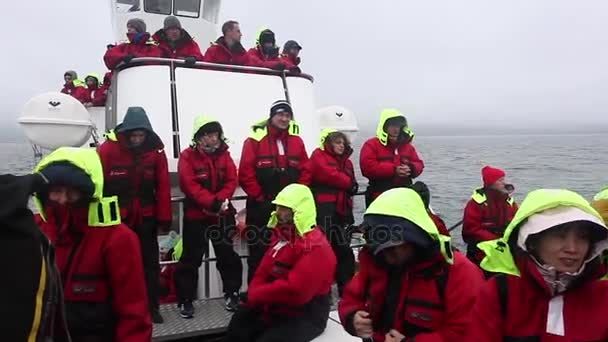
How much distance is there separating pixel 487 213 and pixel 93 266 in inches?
175

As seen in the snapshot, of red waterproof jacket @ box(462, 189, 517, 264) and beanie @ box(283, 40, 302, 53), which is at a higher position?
beanie @ box(283, 40, 302, 53)

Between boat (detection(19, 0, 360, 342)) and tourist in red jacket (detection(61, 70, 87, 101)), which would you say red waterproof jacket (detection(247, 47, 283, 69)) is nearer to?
boat (detection(19, 0, 360, 342))

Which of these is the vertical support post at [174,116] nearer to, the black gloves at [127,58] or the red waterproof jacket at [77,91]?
the black gloves at [127,58]

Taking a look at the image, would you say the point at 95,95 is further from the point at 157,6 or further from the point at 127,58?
the point at 127,58

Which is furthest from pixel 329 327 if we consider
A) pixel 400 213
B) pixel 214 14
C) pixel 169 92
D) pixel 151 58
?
pixel 214 14

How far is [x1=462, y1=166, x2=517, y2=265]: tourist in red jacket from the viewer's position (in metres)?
5.60

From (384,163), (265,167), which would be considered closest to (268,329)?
(265,167)

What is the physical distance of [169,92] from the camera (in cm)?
534

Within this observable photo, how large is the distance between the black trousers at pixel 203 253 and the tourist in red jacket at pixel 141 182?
28cm

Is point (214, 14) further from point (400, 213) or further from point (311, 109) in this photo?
point (400, 213)

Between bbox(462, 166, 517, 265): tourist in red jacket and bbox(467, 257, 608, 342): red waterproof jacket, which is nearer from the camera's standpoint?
bbox(467, 257, 608, 342): red waterproof jacket

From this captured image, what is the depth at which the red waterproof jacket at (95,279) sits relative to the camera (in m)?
2.26

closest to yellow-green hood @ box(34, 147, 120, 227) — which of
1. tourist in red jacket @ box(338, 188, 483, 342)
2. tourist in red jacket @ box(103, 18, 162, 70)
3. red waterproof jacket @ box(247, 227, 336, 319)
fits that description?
tourist in red jacket @ box(338, 188, 483, 342)

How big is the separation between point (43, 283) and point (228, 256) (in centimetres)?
311
